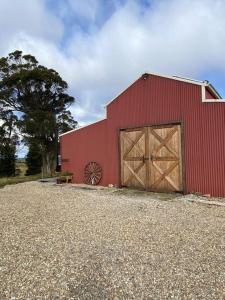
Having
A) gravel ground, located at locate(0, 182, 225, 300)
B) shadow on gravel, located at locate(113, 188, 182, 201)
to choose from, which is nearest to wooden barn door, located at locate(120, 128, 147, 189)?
shadow on gravel, located at locate(113, 188, 182, 201)

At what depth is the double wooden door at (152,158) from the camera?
12.1 meters

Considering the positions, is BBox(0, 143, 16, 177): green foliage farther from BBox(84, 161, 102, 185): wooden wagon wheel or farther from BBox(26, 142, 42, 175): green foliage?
BBox(84, 161, 102, 185): wooden wagon wheel

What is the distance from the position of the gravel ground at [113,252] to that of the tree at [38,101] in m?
16.6

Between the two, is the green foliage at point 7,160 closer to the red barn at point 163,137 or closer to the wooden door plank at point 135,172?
the red barn at point 163,137

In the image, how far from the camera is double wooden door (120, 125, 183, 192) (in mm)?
12141

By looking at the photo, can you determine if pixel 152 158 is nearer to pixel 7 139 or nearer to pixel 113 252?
pixel 113 252

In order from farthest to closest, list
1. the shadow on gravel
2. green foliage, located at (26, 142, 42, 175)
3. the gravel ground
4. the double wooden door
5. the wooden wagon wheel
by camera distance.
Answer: green foliage, located at (26, 142, 42, 175)
the wooden wagon wheel
the double wooden door
the shadow on gravel
the gravel ground

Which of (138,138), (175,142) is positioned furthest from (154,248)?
(138,138)

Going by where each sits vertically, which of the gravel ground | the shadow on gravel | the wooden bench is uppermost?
the wooden bench

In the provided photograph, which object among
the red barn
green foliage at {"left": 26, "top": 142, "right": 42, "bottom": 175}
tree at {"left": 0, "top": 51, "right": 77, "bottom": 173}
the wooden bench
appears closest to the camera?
the red barn

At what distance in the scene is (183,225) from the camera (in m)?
7.34

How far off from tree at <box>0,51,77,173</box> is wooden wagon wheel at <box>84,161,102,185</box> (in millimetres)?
10755

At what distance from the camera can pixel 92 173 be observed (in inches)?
612

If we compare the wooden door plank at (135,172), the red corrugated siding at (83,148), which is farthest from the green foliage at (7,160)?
Answer: the wooden door plank at (135,172)
